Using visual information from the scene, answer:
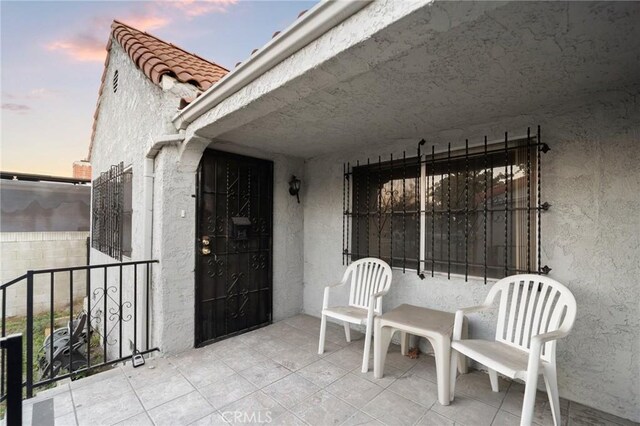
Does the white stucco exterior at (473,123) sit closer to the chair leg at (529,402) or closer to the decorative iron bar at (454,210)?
the decorative iron bar at (454,210)

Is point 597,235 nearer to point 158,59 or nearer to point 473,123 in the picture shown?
point 473,123

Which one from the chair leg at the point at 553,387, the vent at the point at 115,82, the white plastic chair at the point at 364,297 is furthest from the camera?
the vent at the point at 115,82

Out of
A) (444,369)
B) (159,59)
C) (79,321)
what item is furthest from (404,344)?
(79,321)

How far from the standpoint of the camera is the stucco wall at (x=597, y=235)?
203cm

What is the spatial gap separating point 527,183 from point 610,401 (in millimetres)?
1812

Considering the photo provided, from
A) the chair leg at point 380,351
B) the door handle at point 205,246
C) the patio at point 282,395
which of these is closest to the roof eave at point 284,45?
the door handle at point 205,246

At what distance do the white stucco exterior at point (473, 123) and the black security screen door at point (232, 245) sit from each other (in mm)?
192

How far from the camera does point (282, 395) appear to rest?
7.45 feet

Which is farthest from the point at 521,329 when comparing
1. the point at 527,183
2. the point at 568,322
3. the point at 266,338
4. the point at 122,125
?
the point at 122,125

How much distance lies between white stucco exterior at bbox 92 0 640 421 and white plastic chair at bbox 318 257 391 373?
35cm

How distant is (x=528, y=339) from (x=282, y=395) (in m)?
2.07

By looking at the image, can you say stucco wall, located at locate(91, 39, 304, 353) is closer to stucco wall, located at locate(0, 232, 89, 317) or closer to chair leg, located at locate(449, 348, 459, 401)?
chair leg, located at locate(449, 348, 459, 401)

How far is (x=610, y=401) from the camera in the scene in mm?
2068

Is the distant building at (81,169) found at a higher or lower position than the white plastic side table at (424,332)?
higher
